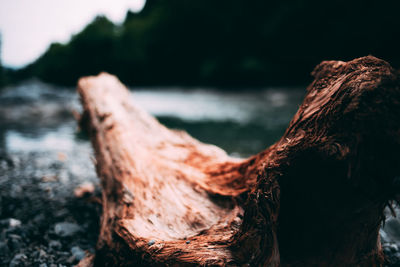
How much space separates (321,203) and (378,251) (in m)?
0.46

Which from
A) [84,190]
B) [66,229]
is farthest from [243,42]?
[66,229]

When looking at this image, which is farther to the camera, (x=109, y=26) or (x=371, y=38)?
(x=109, y=26)

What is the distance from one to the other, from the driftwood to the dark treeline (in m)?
1.12

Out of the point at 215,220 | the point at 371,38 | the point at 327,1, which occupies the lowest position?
the point at 215,220

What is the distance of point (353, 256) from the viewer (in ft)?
3.68

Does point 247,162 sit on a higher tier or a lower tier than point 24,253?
higher

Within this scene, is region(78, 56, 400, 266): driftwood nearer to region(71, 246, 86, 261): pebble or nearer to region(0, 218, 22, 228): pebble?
region(71, 246, 86, 261): pebble

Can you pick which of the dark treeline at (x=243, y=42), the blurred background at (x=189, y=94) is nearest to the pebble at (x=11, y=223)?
the blurred background at (x=189, y=94)

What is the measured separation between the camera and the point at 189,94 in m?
14.2

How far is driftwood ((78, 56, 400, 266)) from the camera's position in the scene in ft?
2.88

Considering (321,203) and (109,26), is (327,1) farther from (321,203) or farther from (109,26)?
(109,26)

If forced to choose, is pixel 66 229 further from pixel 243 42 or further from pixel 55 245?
pixel 243 42

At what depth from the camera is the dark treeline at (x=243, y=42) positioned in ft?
32.1

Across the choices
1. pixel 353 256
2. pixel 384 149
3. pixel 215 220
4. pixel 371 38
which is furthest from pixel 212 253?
pixel 371 38
